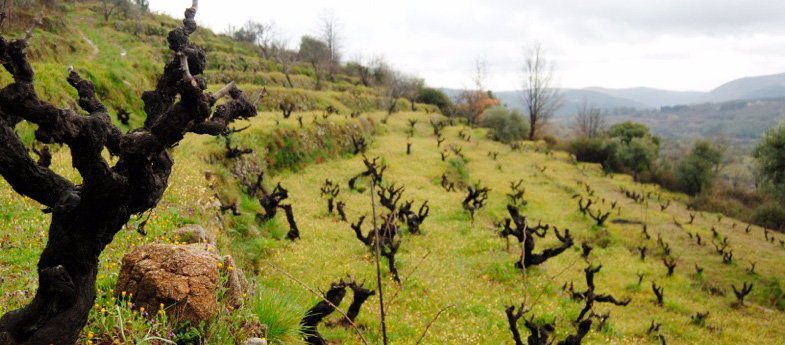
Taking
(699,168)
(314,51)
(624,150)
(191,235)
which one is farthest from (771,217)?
(314,51)

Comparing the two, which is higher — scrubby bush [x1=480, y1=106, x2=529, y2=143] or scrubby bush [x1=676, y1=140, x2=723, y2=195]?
scrubby bush [x1=480, y1=106, x2=529, y2=143]

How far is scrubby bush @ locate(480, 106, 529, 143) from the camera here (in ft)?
198

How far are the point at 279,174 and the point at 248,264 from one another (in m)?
13.9

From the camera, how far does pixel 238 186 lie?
67.2 ft

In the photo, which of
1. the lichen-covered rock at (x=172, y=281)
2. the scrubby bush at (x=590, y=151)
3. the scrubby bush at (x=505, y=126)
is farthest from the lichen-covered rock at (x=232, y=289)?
the scrubby bush at (x=590, y=151)

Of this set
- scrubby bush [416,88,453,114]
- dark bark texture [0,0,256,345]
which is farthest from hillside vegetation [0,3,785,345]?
scrubby bush [416,88,453,114]

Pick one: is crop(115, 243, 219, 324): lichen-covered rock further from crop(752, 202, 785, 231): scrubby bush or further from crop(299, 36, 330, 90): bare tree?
crop(299, 36, 330, 90): bare tree

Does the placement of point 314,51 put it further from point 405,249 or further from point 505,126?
point 405,249

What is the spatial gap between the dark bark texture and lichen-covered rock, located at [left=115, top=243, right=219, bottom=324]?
43.7 inches

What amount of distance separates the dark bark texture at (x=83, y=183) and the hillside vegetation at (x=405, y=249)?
3.07 ft

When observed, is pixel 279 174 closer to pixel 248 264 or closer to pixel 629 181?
pixel 248 264

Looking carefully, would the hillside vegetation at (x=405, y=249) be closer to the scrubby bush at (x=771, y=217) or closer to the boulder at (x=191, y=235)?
the boulder at (x=191, y=235)

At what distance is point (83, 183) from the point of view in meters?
4.41

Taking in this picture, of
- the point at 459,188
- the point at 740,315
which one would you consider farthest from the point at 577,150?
the point at 740,315
